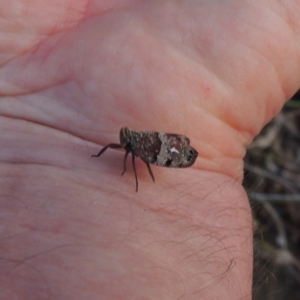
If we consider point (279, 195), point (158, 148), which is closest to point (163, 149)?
point (158, 148)

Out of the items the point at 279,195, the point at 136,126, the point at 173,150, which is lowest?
the point at 279,195

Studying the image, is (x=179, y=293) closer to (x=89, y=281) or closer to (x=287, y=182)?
(x=89, y=281)

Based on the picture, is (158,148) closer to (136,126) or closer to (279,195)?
(136,126)

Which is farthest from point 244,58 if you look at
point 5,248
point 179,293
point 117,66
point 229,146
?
point 5,248

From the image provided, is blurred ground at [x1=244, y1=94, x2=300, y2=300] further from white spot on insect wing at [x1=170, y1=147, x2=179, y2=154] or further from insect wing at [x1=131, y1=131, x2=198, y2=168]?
white spot on insect wing at [x1=170, y1=147, x2=179, y2=154]

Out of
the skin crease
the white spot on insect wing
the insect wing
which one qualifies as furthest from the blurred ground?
the white spot on insect wing

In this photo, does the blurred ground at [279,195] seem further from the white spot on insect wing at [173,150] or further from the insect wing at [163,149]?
the white spot on insect wing at [173,150]
